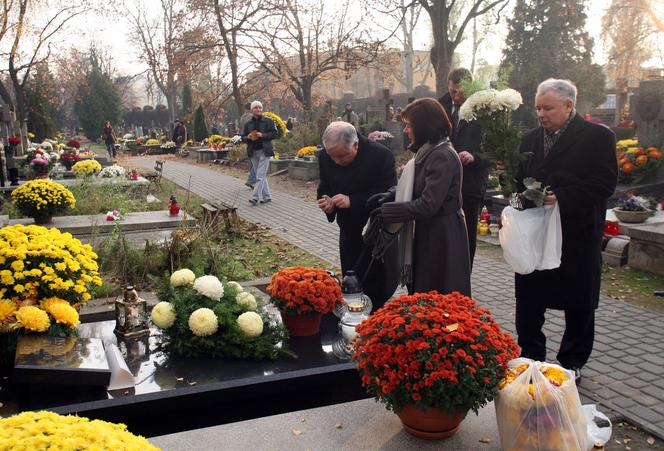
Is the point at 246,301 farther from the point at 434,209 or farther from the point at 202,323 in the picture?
the point at 434,209

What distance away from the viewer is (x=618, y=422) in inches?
142

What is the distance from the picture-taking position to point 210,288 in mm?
3947

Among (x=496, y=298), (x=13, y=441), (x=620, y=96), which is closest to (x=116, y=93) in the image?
(x=620, y=96)

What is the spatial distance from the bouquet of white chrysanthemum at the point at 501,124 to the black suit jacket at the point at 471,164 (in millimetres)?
744

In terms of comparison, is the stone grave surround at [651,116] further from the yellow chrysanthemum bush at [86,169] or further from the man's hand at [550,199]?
the yellow chrysanthemum bush at [86,169]

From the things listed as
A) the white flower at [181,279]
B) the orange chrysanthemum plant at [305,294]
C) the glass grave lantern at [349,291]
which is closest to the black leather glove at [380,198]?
the glass grave lantern at [349,291]

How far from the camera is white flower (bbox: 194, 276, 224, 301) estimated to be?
3.93 m

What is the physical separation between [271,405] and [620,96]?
2376 cm

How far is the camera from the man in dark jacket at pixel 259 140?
483 inches

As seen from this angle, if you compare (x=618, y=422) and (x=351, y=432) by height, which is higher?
(x=351, y=432)

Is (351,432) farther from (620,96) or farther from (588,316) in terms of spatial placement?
(620,96)

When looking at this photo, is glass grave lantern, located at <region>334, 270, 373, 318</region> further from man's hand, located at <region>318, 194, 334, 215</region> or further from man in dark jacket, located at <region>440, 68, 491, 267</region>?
man in dark jacket, located at <region>440, 68, 491, 267</region>

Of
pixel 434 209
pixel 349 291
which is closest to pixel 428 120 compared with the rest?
pixel 434 209

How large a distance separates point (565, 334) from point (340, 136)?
6.87 ft
